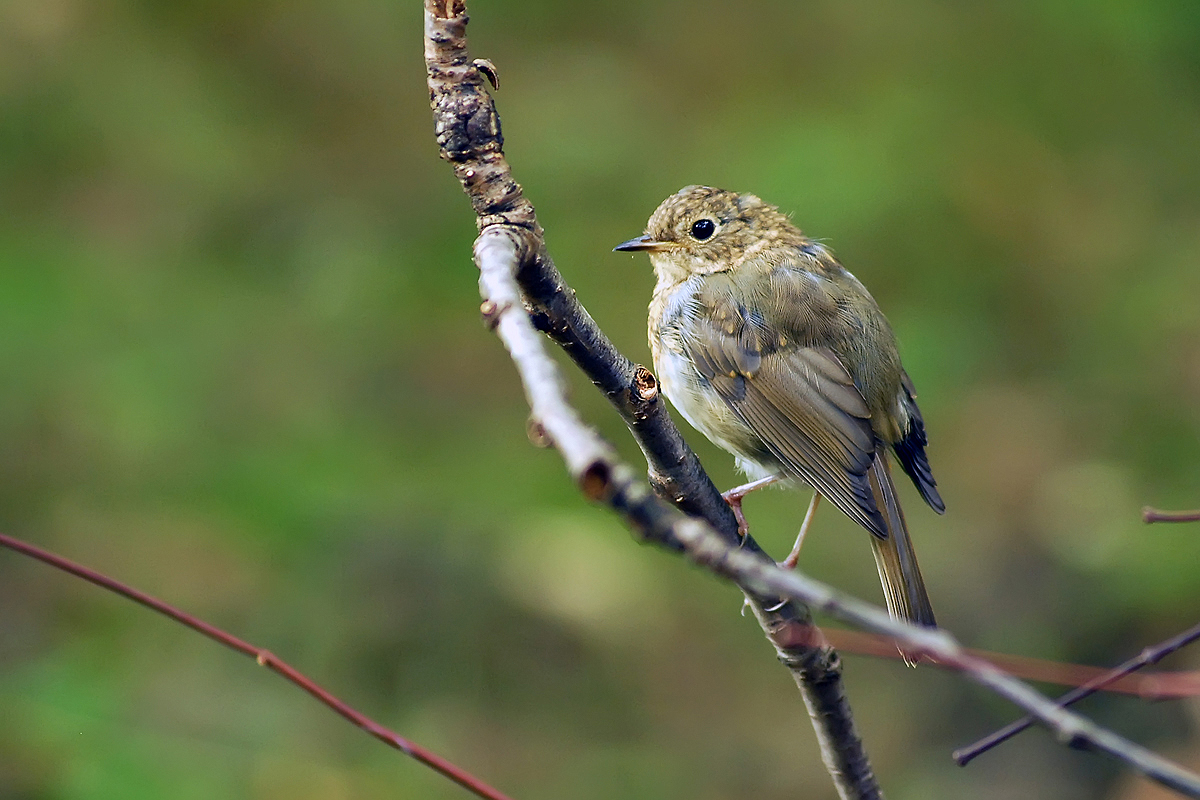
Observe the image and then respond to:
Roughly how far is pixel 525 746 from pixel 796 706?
120 centimetres

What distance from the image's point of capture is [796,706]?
16.9 ft

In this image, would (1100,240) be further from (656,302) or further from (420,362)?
(420,362)

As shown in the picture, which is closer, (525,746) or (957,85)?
(525,746)

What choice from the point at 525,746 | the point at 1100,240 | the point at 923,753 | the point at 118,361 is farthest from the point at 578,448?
the point at 1100,240

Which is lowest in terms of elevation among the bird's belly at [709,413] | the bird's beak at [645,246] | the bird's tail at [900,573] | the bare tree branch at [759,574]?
the bird's tail at [900,573]

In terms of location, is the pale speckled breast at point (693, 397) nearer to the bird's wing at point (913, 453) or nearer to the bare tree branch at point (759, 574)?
the bird's wing at point (913, 453)

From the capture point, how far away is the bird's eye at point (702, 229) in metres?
3.88

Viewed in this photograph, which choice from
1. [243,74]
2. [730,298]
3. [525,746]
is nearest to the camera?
[730,298]

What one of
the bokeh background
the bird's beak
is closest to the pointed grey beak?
the bird's beak

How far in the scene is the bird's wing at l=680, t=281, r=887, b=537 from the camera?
11.2 feet

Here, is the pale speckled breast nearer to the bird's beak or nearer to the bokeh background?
the bird's beak

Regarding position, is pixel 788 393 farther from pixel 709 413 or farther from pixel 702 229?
pixel 702 229

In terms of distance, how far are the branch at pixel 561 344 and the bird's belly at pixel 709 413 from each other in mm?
1157

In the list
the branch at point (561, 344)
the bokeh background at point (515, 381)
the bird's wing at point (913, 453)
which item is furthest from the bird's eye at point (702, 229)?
the branch at point (561, 344)
